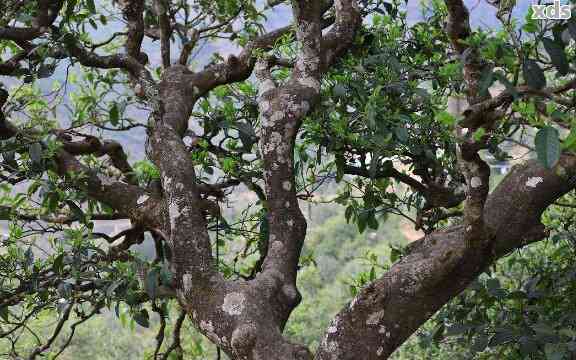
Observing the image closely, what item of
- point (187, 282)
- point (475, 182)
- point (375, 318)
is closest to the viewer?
point (475, 182)

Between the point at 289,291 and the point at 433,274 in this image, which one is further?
the point at 289,291

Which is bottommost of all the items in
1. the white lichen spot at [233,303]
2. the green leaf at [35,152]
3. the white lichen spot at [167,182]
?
the white lichen spot at [233,303]

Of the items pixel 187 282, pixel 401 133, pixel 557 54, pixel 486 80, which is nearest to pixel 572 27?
pixel 557 54

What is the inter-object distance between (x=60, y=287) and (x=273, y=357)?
24.9 inches

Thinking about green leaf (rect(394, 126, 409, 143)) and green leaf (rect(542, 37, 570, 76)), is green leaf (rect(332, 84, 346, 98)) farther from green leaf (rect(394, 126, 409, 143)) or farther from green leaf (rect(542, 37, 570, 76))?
green leaf (rect(542, 37, 570, 76))

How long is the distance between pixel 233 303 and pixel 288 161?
42 cm

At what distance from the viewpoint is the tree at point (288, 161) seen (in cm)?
140

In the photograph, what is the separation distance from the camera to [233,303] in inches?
59.2

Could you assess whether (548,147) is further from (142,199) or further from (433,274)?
(142,199)

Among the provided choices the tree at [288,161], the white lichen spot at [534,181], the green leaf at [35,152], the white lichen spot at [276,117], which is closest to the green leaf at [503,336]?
the tree at [288,161]

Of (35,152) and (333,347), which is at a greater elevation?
(35,152)

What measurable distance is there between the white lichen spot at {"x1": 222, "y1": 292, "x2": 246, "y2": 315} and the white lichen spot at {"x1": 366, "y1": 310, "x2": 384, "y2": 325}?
0.28 meters

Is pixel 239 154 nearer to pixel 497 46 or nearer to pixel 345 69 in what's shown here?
pixel 345 69

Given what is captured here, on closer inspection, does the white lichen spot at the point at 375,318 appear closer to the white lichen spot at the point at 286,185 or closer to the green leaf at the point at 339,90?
the white lichen spot at the point at 286,185
